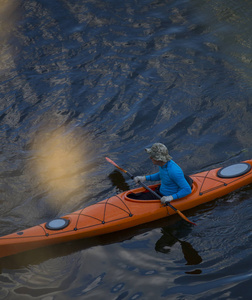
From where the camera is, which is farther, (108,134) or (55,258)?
(108,134)

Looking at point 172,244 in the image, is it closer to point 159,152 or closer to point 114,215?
point 114,215

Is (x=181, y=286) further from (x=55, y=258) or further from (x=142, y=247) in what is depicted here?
(x=55, y=258)

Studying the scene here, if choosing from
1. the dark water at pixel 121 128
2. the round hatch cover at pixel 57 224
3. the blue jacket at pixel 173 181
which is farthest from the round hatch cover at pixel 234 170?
the round hatch cover at pixel 57 224

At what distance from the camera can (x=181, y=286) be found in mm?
5484

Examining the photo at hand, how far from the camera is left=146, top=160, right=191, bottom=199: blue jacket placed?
253 inches

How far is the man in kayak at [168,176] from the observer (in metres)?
6.31

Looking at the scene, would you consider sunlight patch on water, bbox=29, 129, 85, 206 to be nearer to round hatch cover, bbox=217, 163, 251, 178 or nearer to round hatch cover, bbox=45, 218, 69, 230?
round hatch cover, bbox=45, 218, 69, 230

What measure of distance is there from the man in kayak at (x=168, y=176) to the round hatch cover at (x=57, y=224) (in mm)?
1586

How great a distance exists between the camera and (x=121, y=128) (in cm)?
934

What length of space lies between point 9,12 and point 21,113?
6.06 meters

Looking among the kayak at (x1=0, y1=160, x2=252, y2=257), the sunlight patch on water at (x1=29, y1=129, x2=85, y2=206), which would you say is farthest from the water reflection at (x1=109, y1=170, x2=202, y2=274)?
the sunlight patch on water at (x1=29, y1=129, x2=85, y2=206)

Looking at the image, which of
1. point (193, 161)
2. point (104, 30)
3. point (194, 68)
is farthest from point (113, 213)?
point (104, 30)

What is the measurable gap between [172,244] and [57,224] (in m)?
1.82

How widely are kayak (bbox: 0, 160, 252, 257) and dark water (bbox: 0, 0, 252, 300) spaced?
0.16 metres
